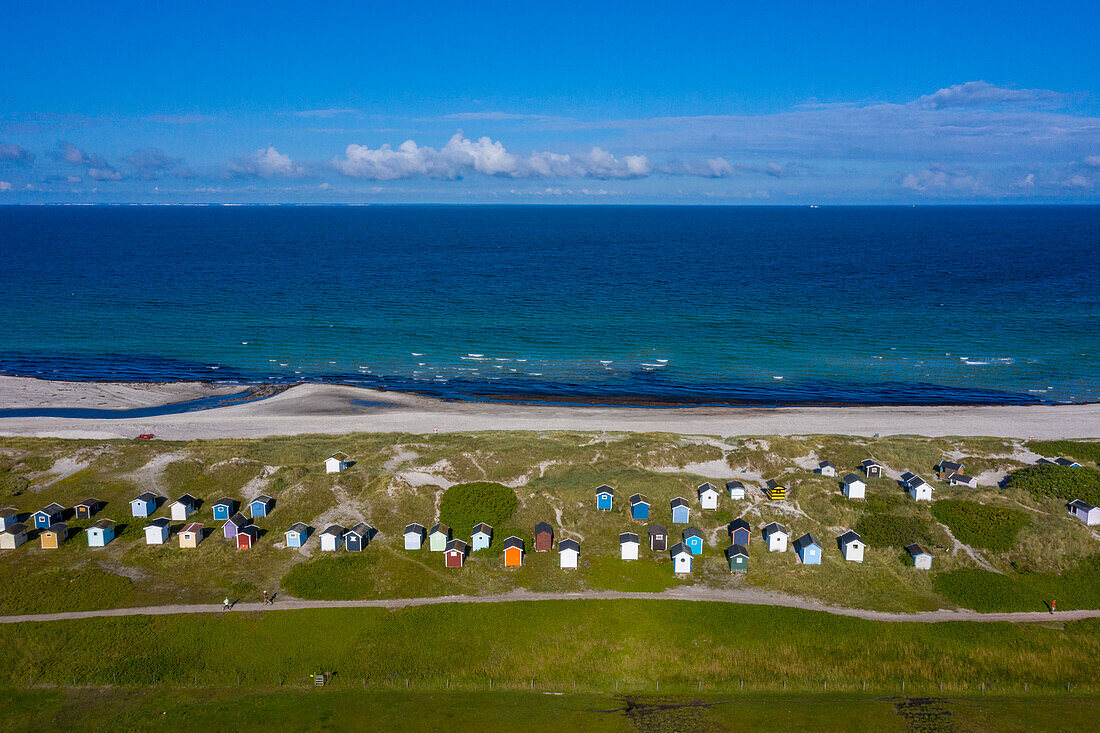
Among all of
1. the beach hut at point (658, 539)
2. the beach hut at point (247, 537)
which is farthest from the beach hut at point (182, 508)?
the beach hut at point (658, 539)

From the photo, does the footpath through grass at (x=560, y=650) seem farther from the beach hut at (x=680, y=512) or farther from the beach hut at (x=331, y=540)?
the beach hut at (x=680, y=512)

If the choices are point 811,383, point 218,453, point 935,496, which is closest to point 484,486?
point 218,453

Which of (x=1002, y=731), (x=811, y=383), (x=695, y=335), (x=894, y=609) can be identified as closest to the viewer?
(x=1002, y=731)

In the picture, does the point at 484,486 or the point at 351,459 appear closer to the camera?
the point at 484,486

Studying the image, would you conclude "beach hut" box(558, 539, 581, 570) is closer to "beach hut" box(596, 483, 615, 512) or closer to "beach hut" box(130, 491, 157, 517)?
"beach hut" box(596, 483, 615, 512)

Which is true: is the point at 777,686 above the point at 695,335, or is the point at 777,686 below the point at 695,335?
below

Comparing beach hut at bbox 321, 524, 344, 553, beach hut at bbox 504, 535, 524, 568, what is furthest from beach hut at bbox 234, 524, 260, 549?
beach hut at bbox 504, 535, 524, 568

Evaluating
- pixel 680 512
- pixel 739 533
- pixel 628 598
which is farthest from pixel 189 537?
pixel 739 533

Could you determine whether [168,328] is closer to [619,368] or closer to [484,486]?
[619,368]
